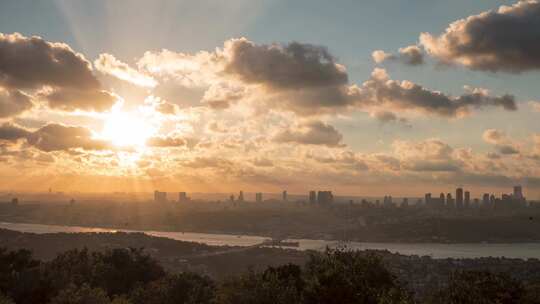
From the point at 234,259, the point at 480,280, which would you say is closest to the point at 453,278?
the point at 480,280

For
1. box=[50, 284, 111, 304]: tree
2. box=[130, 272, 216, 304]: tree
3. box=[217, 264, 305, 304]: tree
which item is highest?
box=[217, 264, 305, 304]: tree

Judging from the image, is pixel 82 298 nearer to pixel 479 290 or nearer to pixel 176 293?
pixel 176 293

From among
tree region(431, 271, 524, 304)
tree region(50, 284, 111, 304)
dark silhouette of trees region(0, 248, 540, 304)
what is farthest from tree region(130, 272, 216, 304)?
tree region(431, 271, 524, 304)

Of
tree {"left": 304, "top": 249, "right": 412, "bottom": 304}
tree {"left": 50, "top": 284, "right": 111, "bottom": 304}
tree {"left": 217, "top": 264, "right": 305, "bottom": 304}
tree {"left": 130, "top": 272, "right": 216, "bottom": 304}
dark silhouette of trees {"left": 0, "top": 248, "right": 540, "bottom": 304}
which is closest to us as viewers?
dark silhouette of trees {"left": 0, "top": 248, "right": 540, "bottom": 304}

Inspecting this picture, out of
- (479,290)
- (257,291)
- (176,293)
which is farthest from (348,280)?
(176,293)

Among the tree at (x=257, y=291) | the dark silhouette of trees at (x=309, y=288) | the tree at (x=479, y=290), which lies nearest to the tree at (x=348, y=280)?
the dark silhouette of trees at (x=309, y=288)

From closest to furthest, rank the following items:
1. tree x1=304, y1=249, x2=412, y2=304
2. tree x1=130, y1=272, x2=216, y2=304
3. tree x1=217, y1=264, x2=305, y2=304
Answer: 1. tree x1=304, y1=249, x2=412, y2=304
2. tree x1=217, y1=264, x2=305, y2=304
3. tree x1=130, y1=272, x2=216, y2=304

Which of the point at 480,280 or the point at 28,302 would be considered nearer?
the point at 480,280

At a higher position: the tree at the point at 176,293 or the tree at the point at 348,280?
the tree at the point at 348,280

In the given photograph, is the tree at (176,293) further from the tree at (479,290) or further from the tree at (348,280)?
the tree at (479,290)

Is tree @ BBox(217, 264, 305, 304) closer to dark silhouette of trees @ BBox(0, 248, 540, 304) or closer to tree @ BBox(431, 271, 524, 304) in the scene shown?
dark silhouette of trees @ BBox(0, 248, 540, 304)

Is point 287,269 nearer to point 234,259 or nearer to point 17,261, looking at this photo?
point 17,261
